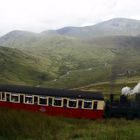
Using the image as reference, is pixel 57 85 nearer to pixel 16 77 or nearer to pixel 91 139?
pixel 16 77

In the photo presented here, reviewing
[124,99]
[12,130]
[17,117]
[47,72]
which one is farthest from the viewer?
[47,72]

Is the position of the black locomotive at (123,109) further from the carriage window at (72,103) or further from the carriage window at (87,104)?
the carriage window at (72,103)

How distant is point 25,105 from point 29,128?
14.5 m

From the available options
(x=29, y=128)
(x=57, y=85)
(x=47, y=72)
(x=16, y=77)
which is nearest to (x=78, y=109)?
(x=29, y=128)

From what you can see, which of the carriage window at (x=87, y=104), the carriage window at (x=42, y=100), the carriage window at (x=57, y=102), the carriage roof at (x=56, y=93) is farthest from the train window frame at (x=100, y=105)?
the carriage window at (x=42, y=100)

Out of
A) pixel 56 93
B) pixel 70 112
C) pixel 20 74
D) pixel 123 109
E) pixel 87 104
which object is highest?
pixel 56 93

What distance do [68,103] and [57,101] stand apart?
1166mm

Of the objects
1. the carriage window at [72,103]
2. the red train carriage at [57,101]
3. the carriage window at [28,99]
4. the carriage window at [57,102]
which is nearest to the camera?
the red train carriage at [57,101]

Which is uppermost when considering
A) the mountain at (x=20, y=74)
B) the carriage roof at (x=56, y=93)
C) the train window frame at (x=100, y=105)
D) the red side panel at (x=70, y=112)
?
the carriage roof at (x=56, y=93)

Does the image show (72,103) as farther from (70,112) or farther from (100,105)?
(100,105)

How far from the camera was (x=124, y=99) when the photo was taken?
34.1 metres

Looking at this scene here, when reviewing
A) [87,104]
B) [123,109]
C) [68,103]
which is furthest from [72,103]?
[123,109]

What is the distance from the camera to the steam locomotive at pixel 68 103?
3209 centimetres

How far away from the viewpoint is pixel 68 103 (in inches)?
1280
